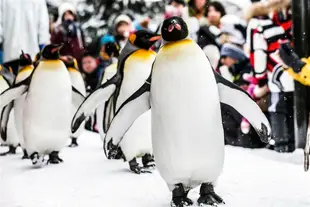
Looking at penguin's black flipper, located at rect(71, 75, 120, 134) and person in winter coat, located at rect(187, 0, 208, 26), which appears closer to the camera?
penguin's black flipper, located at rect(71, 75, 120, 134)

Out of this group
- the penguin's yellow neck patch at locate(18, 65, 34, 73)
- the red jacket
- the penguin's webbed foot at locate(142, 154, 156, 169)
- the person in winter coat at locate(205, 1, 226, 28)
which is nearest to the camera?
the penguin's webbed foot at locate(142, 154, 156, 169)

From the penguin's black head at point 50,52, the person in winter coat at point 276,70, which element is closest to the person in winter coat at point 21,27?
the penguin's black head at point 50,52

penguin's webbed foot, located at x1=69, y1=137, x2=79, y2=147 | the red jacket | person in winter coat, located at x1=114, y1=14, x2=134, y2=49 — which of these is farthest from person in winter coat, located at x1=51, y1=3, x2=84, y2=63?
penguin's webbed foot, located at x1=69, y1=137, x2=79, y2=147

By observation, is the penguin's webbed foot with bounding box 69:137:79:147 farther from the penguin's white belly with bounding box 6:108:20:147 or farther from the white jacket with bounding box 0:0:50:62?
the white jacket with bounding box 0:0:50:62

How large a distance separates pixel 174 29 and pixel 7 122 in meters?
1.21

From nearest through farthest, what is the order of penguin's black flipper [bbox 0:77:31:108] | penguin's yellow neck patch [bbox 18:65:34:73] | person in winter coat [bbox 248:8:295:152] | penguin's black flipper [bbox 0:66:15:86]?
penguin's black flipper [bbox 0:77:31:108] → person in winter coat [bbox 248:8:295:152] → penguin's yellow neck patch [bbox 18:65:34:73] → penguin's black flipper [bbox 0:66:15:86]

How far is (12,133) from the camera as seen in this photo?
8.10ft

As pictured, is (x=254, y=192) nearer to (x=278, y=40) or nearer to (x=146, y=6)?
(x=278, y=40)

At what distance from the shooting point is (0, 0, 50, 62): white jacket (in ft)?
7.27

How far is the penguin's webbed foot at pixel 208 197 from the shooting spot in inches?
51.1

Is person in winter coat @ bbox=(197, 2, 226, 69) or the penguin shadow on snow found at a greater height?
person in winter coat @ bbox=(197, 2, 226, 69)

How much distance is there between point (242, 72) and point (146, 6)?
2.92 m

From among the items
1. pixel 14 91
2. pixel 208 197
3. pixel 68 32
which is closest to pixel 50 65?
pixel 14 91

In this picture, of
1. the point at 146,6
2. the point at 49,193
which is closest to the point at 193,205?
the point at 49,193
